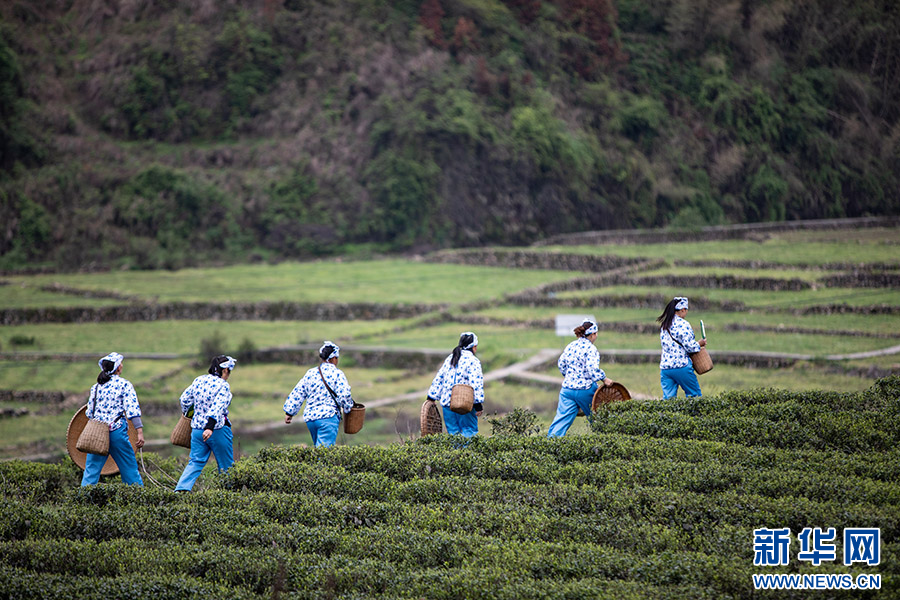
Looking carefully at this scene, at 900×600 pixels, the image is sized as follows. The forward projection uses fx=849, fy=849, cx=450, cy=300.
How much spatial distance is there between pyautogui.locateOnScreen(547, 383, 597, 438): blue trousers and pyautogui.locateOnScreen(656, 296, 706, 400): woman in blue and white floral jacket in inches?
43.4

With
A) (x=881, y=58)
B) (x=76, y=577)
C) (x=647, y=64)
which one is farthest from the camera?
(x=647, y=64)

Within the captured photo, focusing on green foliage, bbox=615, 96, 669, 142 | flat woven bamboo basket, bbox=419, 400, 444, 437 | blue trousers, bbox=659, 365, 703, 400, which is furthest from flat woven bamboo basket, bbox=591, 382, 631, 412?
green foliage, bbox=615, 96, 669, 142

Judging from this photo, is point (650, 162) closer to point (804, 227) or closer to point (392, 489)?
point (804, 227)

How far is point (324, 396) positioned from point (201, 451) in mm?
1705

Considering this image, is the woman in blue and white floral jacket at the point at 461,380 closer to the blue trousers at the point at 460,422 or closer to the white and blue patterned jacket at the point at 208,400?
the blue trousers at the point at 460,422

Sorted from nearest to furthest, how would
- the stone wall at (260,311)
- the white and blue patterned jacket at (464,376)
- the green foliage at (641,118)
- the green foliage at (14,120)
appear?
1. the white and blue patterned jacket at (464,376)
2. the stone wall at (260,311)
3. the green foliage at (14,120)
4. the green foliage at (641,118)

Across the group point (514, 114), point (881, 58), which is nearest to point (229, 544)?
point (881, 58)

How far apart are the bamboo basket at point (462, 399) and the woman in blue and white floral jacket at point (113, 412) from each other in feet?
13.0

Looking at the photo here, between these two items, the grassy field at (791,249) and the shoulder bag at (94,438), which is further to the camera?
the grassy field at (791,249)

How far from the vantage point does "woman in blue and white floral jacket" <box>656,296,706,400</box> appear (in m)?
11.8

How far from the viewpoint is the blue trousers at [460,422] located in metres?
11.8

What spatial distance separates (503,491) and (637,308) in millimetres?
24659

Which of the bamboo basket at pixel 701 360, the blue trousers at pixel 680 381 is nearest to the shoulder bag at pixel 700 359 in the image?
the bamboo basket at pixel 701 360

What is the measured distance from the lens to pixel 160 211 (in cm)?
5159
